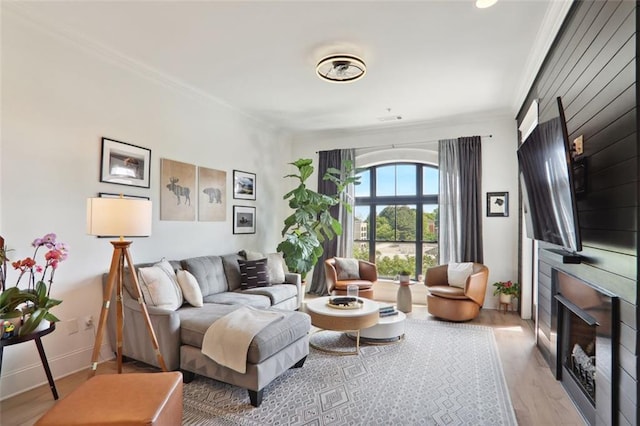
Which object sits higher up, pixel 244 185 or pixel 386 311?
pixel 244 185

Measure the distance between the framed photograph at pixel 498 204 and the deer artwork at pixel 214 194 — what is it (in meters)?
4.04

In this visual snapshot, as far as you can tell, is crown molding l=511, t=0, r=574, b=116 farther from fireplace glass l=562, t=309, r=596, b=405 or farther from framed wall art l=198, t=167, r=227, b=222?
framed wall art l=198, t=167, r=227, b=222

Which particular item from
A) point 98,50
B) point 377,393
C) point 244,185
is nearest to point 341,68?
point 98,50

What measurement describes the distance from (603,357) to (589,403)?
48 centimetres

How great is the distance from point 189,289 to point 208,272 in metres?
0.66

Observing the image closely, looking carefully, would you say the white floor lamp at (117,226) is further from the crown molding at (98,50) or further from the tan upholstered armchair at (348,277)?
the tan upholstered armchair at (348,277)

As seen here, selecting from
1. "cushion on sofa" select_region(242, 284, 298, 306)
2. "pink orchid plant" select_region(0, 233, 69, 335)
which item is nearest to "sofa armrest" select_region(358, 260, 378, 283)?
"cushion on sofa" select_region(242, 284, 298, 306)

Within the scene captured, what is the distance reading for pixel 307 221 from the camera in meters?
5.34

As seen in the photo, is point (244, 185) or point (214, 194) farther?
point (244, 185)

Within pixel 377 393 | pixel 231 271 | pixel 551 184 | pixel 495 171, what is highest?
pixel 495 171

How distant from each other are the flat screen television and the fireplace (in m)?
0.34

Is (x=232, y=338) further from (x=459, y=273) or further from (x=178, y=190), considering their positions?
(x=459, y=273)

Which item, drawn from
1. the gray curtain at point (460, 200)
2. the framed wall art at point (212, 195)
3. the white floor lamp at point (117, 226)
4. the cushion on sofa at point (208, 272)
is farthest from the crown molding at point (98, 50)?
the gray curtain at point (460, 200)

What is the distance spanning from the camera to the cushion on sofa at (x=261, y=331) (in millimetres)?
2430
